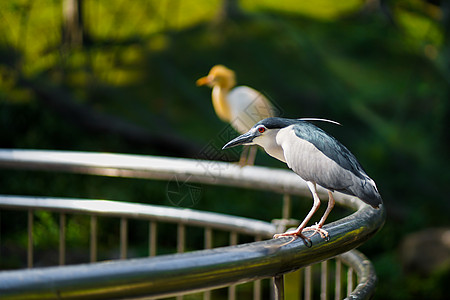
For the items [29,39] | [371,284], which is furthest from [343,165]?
[29,39]

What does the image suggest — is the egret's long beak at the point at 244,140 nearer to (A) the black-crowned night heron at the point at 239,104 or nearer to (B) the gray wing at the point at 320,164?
(B) the gray wing at the point at 320,164

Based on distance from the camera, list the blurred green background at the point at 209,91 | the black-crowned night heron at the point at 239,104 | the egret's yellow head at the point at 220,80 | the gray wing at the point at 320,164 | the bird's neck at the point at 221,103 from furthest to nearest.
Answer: the blurred green background at the point at 209,91 → the egret's yellow head at the point at 220,80 → the bird's neck at the point at 221,103 → the black-crowned night heron at the point at 239,104 → the gray wing at the point at 320,164

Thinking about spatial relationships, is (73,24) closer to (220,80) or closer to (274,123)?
(220,80)

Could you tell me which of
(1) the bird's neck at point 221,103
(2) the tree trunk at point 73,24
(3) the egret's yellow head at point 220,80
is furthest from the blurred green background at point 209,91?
(1) the bird's neck at point 221,103

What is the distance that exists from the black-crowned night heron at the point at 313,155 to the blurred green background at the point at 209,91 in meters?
5.92

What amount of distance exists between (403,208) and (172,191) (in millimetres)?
6790

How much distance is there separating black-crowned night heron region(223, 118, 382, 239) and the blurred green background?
5.92 m

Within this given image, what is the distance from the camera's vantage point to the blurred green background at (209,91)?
7.35 meters

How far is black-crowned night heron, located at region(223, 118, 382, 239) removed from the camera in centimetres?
98

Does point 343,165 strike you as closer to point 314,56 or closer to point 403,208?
point 403,208

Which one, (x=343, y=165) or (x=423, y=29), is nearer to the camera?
(x=343, y=165)

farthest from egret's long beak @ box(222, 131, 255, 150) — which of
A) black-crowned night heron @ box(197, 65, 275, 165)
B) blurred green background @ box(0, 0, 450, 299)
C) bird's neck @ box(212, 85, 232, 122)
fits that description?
blurred green background @ box(0, 0, 450, 299)

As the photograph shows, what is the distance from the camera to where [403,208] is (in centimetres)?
737

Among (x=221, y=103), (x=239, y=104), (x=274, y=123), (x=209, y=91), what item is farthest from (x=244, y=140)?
(x=209, y=91)
